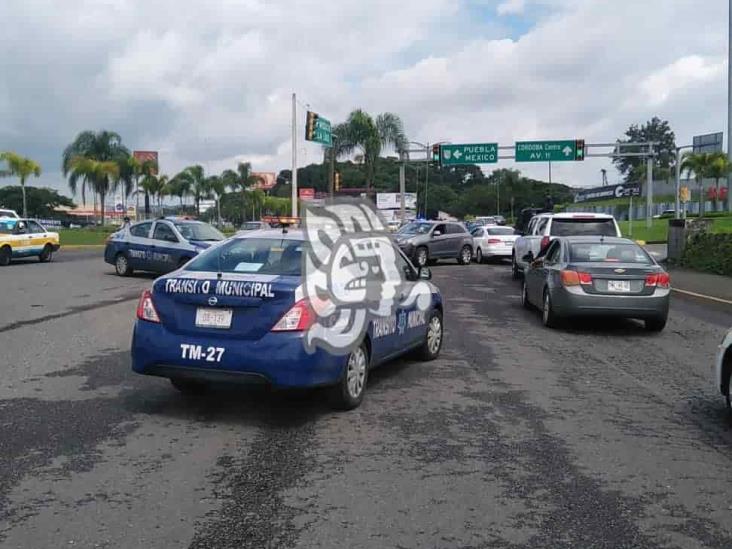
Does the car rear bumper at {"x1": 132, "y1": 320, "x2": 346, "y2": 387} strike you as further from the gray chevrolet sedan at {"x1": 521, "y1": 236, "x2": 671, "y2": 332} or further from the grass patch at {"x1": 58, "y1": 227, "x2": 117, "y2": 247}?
the grass patch at {"x1": 58, "y1": 227, "x2": 117, "y2": 247}

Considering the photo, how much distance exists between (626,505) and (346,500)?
1678 millimetres

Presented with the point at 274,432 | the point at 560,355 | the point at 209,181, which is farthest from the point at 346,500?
the point at 209,181

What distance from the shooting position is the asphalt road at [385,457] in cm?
436

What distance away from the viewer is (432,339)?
30.3 ft

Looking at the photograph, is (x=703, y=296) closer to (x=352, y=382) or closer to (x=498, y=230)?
(x=352, y=382)

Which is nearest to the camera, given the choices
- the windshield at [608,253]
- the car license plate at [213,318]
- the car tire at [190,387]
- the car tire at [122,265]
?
the car license plate at [213,318]

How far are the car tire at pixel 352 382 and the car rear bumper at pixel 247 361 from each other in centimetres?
18

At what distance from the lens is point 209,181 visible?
79.4 m

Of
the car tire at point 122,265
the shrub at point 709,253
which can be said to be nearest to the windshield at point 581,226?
the shrub at point 709,253

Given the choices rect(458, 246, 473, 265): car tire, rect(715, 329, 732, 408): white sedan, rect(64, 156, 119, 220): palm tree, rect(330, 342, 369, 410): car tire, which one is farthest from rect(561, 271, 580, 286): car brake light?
rect(64, 156, 119, 220): palm tree

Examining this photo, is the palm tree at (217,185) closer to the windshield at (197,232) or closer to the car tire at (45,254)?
the car tire at (45,254)

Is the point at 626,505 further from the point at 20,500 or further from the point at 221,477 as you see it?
the point at 20,500

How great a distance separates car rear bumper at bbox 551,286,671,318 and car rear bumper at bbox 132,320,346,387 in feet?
19.1

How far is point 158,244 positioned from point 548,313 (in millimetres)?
11959
